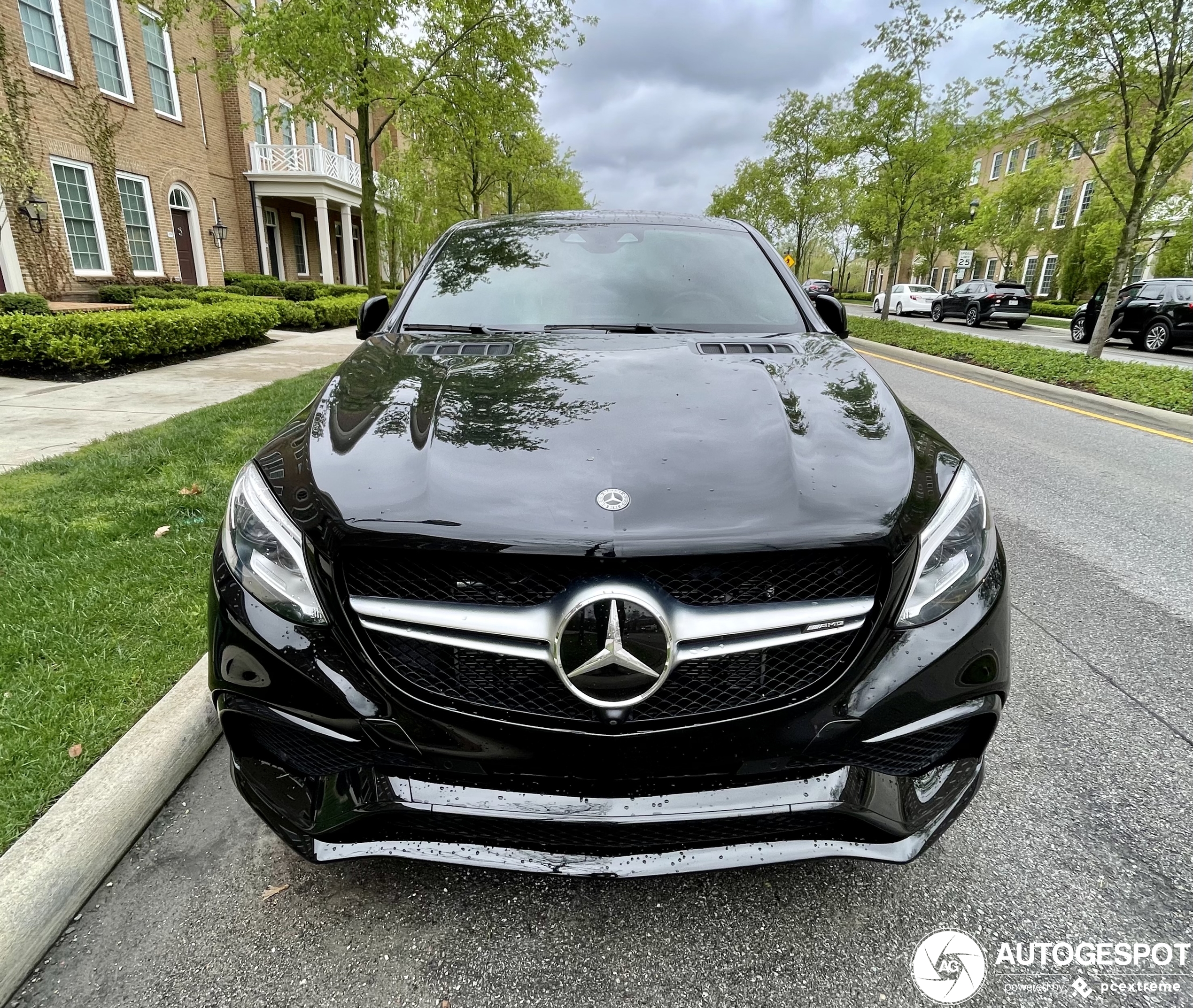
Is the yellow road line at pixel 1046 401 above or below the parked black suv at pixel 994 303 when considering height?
below

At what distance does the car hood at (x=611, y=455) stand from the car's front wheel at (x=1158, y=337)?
17.9m

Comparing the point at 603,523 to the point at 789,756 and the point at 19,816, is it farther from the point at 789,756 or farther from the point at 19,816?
the point at 19,816

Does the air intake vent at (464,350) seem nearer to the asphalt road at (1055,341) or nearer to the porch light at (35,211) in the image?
the asphalt road at (1055,341)

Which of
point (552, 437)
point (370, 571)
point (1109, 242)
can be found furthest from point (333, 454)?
point (1109, 242)

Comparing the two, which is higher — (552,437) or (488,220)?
(488,220)

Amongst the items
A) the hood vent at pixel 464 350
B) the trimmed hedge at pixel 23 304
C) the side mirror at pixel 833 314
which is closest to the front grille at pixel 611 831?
the hood vent at pixel 464 350

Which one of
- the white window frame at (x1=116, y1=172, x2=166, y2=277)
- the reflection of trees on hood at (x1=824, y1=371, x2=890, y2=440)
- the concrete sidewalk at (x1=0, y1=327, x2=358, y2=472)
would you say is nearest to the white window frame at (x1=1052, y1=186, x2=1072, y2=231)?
the white window frame at (x1=116, y1=172, x2=166, y2=277)

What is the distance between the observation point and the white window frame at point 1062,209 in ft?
129

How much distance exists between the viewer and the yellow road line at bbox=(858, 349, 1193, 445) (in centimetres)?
722

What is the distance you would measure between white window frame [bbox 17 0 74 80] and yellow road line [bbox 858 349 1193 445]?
16.5m

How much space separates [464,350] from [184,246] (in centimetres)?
2064

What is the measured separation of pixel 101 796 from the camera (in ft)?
6.10

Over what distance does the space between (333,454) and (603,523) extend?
2.27ft

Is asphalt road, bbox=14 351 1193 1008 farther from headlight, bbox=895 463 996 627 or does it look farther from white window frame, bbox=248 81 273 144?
white window frame, bbox=248 81 273 144
